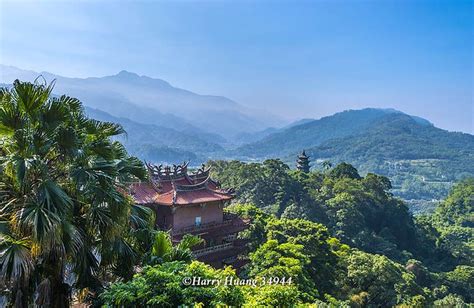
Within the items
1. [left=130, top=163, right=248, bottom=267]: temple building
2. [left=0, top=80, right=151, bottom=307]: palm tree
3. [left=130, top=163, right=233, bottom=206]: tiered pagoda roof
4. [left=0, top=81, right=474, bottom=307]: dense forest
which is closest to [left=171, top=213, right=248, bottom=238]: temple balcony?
[left=130, top=163, right=248, bottom=267]: temple building

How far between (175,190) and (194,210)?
145 centimetres

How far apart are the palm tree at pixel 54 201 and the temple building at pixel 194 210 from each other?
7658 mm

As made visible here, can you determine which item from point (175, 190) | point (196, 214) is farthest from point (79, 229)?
point (196, 214)

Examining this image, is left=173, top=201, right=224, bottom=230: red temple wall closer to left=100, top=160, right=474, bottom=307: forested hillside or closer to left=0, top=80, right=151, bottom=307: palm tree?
left=100, top=160, right=474, bottom=307: forested hillside

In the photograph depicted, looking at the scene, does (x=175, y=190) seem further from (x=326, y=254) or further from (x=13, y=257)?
(x=13, y=257)

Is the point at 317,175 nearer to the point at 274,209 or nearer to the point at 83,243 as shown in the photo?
the point at 274,209

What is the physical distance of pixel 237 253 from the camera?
57.5ft

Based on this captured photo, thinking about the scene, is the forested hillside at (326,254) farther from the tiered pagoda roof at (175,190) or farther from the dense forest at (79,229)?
the tiered pagoda roof at (175,190)

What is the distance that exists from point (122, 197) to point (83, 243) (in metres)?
1.01

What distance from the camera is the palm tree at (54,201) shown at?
19.7 feet

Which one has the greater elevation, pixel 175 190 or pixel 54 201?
pixel 54 201

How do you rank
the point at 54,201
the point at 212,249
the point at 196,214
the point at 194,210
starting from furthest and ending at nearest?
1. the point at 196,214
2. the point at 194,210
3. the point at 212,249
4. the point at 54,201

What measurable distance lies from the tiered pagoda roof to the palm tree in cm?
760

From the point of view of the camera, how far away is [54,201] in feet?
20.4
